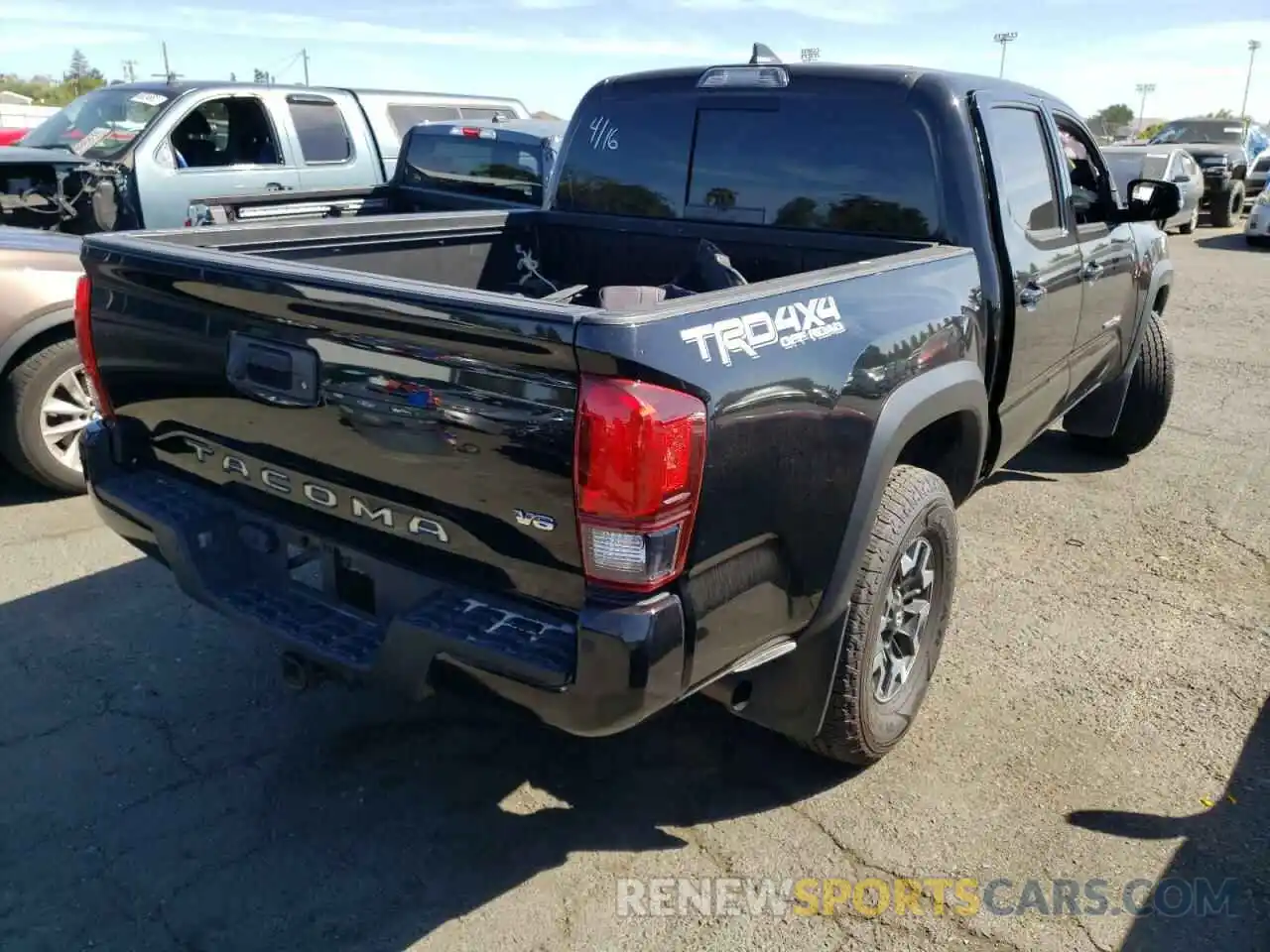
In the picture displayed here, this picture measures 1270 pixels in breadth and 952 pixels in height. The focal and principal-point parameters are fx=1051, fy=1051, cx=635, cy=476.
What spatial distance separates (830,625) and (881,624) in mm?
304

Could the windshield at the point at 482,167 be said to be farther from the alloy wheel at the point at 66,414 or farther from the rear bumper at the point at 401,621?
the rear bumper at the point at 401,621

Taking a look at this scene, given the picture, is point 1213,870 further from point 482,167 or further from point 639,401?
point 482,167

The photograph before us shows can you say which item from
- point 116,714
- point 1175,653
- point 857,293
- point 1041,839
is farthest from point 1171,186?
point 116,714

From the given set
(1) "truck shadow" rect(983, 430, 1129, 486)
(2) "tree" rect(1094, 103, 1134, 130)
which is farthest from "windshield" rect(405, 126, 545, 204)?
(2) "tree" rect(1094, 103, 1134, 130)

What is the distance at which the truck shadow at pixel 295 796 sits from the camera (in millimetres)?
2615

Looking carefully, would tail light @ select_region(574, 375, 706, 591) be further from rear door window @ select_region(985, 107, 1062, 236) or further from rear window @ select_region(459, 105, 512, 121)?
rear window @ select_region(459, 105, 512, 121)

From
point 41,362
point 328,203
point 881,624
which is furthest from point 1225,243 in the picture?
point 41,362

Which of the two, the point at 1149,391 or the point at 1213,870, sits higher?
the point at 1149,391

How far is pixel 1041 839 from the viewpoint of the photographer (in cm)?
291

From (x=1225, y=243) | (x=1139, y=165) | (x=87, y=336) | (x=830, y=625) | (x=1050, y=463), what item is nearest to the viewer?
(x=830, y=625)

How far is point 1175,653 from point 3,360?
504 centimetres

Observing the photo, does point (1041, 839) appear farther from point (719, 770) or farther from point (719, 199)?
point (719, 199)

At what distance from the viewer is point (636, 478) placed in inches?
81.5

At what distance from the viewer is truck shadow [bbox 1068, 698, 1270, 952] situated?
2586 millimetres
